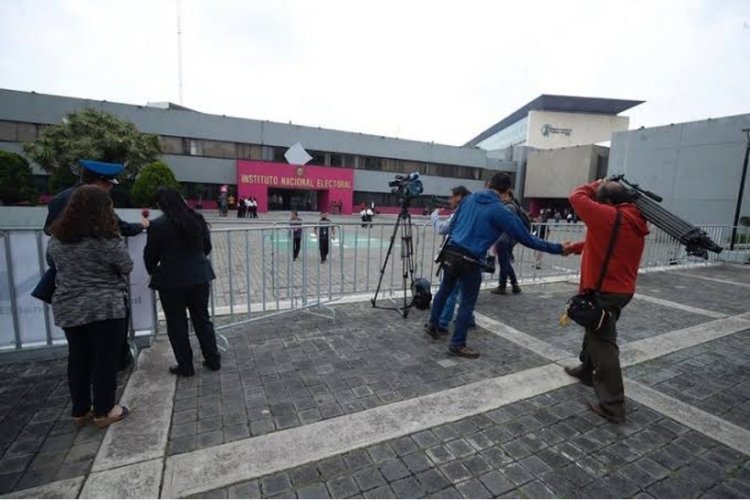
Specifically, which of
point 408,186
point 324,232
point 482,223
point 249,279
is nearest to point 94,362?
point 249,279

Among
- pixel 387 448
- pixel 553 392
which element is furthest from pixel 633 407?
pixel 387 448

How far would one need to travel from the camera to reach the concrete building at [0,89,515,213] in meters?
26.6

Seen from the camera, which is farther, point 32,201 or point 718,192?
point 718,192

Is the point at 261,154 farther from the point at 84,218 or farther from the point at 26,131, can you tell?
the point at 84,218

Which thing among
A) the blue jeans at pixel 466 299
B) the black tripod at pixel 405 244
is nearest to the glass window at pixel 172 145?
the black tripod at pixel 405 244

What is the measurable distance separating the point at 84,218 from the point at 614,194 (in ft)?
12.5

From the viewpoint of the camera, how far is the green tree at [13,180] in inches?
711

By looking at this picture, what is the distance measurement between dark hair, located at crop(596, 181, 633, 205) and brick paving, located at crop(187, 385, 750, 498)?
67.6 inches

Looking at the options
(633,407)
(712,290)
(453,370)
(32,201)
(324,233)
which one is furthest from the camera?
(32,201)

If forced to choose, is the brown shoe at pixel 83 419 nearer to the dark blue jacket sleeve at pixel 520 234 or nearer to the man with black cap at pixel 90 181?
the man with black cap at pixel 90 181

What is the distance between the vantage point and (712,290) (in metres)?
7.57

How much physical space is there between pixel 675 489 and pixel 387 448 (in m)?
1.72

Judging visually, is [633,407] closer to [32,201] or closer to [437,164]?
[32,201]

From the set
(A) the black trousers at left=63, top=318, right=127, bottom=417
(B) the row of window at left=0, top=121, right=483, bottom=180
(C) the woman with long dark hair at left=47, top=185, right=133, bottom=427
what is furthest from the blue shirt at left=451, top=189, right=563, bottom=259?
(B) the row of window at left=0, top=121, right=483, bottom=180
